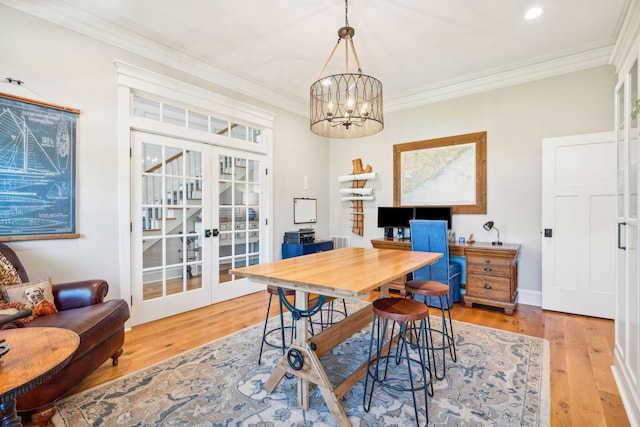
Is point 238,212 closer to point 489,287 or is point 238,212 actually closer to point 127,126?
point 127,126

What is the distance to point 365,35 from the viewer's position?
3.21 m

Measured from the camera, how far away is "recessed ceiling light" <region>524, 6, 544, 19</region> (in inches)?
110

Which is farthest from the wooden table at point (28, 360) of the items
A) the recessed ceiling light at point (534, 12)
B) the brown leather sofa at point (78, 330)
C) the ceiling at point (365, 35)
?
the recessed ceiling light at point (534, 12)

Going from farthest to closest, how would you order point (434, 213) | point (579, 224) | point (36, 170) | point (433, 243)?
point (434, 213) < point (579, 224) < point (433, 243) < point (36, 170)

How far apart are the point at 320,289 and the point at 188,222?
265 cm

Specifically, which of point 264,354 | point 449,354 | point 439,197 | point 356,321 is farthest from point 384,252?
point 439,197

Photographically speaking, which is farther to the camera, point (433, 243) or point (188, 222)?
point (188, 222)

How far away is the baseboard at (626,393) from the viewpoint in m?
1.74

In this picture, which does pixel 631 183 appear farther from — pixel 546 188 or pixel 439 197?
pixel 439 197

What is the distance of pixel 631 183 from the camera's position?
1.92 meters

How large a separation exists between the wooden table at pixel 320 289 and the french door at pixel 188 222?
194 centimetres

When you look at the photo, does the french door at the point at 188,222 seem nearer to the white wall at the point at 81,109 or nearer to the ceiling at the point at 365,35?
the white wall at the point at 81,109

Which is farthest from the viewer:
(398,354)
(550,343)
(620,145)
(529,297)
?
(529,297)

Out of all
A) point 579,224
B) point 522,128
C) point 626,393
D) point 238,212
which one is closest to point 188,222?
point 238,212
